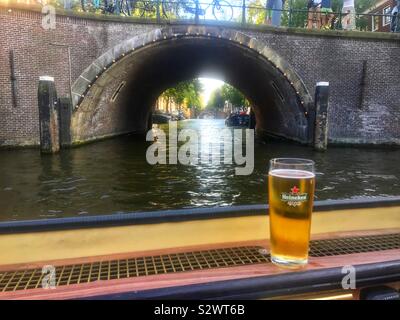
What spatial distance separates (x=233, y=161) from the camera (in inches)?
508

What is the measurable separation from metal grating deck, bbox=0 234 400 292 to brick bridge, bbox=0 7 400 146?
13.0m

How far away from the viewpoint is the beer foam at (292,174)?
1.61 metres

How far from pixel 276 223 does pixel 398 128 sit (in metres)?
17.5

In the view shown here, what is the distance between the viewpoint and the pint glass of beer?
1.58 m

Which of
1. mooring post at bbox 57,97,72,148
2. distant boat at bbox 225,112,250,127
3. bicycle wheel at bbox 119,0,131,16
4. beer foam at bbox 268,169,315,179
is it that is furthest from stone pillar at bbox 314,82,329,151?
distant boat at bbox 225,112,250,127

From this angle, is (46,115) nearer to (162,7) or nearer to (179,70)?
(162,7)

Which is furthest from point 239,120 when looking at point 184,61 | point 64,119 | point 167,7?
point 64,119

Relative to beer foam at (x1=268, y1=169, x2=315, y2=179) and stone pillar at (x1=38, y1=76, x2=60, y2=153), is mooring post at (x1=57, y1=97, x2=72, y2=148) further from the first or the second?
beer foam at (x1=268, y1=169, x2=315, y2=179)

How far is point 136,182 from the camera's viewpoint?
368 inches

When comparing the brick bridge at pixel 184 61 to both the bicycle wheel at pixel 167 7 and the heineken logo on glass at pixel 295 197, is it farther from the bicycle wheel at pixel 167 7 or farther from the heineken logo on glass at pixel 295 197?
the heineken logo on glass at pixel 295 197

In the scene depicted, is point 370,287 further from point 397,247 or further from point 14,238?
point 14,238

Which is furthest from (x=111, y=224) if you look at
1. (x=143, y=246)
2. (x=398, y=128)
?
(x=398, y=128)

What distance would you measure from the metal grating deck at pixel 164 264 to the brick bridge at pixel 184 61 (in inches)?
510

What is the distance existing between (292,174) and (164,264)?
0.84 m
